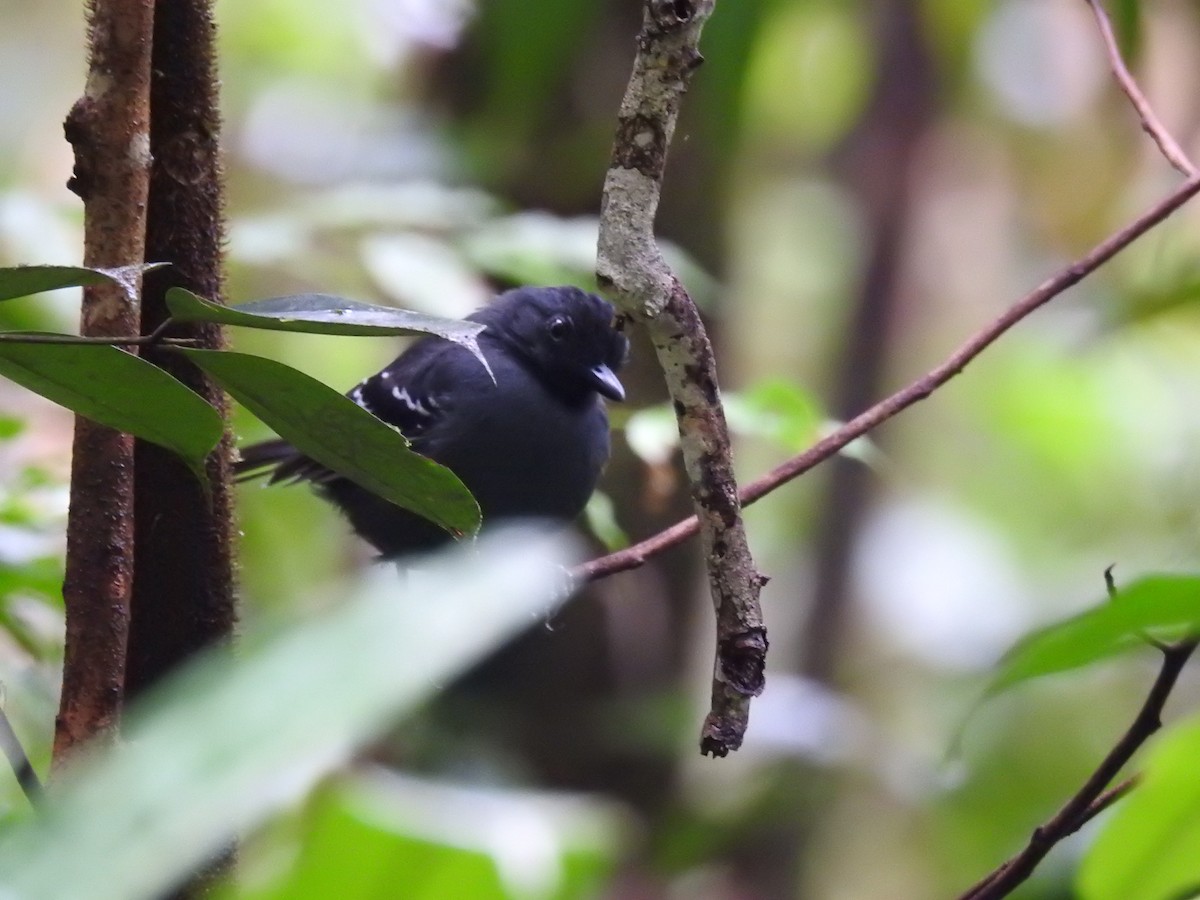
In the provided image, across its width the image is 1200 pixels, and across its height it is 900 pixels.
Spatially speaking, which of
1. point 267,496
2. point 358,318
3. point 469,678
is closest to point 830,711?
point 469,678

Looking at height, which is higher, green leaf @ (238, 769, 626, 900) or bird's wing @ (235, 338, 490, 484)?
bird's wing @ (235, 338, 490, 484)

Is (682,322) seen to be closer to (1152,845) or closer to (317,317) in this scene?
(317,317)

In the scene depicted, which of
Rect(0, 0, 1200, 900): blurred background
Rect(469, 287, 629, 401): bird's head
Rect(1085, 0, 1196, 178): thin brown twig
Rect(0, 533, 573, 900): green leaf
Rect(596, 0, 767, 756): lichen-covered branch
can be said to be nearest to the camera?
Rect(0, 533, 573, 900): green leaf

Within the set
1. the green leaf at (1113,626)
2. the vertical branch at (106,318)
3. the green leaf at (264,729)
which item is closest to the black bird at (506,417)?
the vertical branch at (106,318)

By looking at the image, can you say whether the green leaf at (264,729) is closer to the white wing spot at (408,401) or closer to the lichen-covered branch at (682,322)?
the lichen-covered branch at (682,322)

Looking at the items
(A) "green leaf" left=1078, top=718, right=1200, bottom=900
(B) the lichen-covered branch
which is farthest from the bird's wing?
(A) "green leaf" left=1078, top=718, right=1200, bottom=900

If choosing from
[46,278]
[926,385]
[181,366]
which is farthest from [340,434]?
[926,385]

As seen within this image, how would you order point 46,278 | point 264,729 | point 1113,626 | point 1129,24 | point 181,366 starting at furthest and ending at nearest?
1. point 1129,24
2. point 181,366
3. point 46,278
4. point 1113,626
5. point 264,729

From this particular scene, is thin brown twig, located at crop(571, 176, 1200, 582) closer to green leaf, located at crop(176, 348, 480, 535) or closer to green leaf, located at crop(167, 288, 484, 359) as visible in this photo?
green leaf, located at crop(176, 348, 480, 535)
